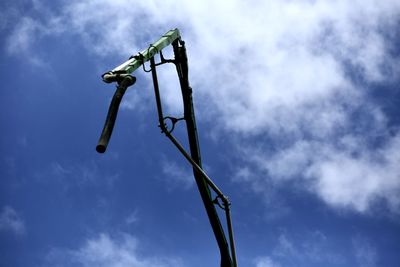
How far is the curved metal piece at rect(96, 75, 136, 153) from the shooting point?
4303mm

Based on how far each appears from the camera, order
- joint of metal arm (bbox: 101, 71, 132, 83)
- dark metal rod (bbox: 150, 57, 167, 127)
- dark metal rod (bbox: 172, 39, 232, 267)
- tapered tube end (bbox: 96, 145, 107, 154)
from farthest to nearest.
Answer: dark metal rod (bbox: 172, 39, 232, 267)
dark metal rod (bbox: 150, 57, 167, 127)
joint of metal arm (bbox: 101, 71, 132, 83)
tapered tube end (bbox: 96, 145, 107, 154)

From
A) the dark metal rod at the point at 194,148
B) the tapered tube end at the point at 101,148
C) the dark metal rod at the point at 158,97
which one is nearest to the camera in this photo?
the tapered tube end at the point at 101,148

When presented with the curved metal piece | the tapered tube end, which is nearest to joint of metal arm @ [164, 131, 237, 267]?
the curved metal piece

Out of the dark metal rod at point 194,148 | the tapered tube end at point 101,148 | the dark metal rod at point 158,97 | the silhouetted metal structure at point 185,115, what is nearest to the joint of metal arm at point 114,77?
the silhouetted metal structure at point 185,115

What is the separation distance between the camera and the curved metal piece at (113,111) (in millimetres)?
4303

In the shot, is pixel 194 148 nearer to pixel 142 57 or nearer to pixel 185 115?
pixel 185 115

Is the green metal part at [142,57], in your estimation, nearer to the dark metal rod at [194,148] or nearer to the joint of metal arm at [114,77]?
the joint of metal arm at [114,77]

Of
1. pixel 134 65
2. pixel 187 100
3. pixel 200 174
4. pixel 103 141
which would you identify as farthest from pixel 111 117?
pixel 187 100

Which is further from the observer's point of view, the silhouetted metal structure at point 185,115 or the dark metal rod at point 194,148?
the dark metal rod at point 194,148

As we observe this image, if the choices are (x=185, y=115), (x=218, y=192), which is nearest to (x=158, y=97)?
(x=185, y=115)

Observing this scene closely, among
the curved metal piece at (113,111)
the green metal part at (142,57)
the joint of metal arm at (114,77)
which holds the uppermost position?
the green metal part at (142,57)

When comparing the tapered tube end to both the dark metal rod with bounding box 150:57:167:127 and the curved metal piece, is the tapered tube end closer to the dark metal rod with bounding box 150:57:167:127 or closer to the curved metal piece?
the curved metal piece

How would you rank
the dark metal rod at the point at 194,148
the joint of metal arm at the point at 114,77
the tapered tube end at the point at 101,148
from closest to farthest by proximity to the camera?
the tapered tube end at the point at 101,148 → the joint of metal arm at the point at 114,77 → the dark metal rod at the point at 194,148

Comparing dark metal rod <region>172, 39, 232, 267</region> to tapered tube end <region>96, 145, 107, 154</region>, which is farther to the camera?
dark metal rod <region>172, 39, 232, 267</region>
